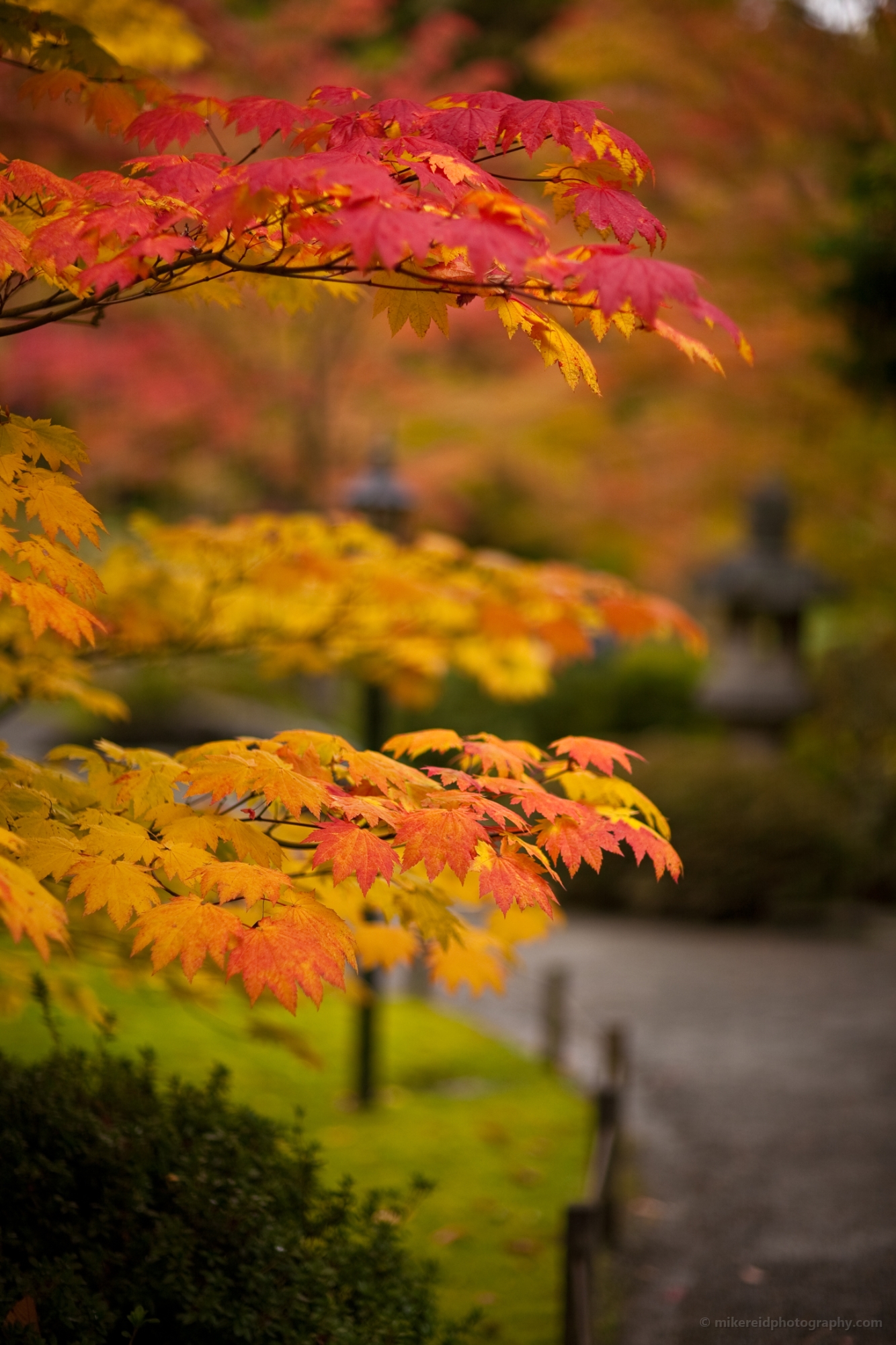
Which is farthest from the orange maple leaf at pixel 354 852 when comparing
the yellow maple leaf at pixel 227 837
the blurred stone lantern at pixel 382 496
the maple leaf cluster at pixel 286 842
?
the blurred stone lantern at pixel 382 496

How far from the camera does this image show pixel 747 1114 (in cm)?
639

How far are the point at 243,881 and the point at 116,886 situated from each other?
239 millimetres

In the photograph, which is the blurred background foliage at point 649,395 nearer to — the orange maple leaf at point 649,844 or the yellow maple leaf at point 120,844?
the yellow maple leaf at point 120,844

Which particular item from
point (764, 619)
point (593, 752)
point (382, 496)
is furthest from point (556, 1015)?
point (764, 619)

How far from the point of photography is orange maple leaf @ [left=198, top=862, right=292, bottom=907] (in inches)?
76.4

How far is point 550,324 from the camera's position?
7.20 feet

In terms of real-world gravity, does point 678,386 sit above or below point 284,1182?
above

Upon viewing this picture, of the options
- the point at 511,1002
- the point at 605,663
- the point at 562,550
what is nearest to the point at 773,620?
the point at 605,663

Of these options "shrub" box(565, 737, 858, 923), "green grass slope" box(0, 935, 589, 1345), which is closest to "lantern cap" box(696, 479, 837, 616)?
"shrub" box(565, 737, 858, 923)

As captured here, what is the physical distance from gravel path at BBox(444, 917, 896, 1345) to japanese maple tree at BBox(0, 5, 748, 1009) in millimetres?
2747

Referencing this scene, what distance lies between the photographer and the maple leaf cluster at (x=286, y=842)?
1.89 m

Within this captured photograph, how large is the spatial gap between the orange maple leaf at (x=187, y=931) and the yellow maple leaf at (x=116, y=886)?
0.12 feet

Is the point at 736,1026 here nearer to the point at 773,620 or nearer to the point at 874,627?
the point at 773,620

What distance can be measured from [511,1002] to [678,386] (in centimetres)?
767
